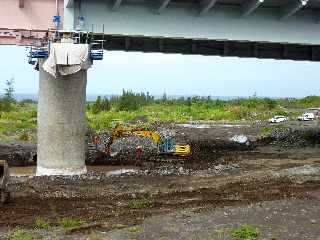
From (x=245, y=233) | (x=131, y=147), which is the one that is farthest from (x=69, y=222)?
(x=131, y=147)

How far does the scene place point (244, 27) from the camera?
2319 cm

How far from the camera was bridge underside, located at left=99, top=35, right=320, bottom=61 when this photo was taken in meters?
27.0

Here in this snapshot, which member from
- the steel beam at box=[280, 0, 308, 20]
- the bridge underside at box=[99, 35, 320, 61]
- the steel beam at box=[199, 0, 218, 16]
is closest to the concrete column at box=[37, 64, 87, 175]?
the bridge underside at box=[99, 35, 320, 61]

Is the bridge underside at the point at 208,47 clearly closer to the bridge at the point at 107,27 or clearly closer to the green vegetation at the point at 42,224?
the bridge at the point at 107,27

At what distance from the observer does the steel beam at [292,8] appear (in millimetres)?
21886

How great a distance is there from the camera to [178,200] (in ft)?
57.7

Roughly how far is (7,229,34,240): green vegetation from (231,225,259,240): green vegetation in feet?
15.0

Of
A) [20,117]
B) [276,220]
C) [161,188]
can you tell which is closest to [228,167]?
[161,188]

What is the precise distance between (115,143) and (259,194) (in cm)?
2054

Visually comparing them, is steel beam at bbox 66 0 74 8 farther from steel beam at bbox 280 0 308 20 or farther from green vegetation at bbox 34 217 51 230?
green vegetation at bbox 34 217 51 230

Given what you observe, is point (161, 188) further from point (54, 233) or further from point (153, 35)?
point (54, 233)

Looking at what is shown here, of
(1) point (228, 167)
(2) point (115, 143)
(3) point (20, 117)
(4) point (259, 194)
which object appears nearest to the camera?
(4) point (259, 194)

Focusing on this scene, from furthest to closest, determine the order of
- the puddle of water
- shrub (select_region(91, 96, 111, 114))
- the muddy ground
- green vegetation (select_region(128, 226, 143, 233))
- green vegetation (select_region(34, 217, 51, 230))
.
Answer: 1. shrub (select_region(91, 96, 111, 114))
2. the puddle of water
3. green vegetation (select_region(34, 217, 51, 230))
4. the muddy ground
5. green vegetation (select_region(128, 226, 143, 233))

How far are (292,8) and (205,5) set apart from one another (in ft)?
11.9
